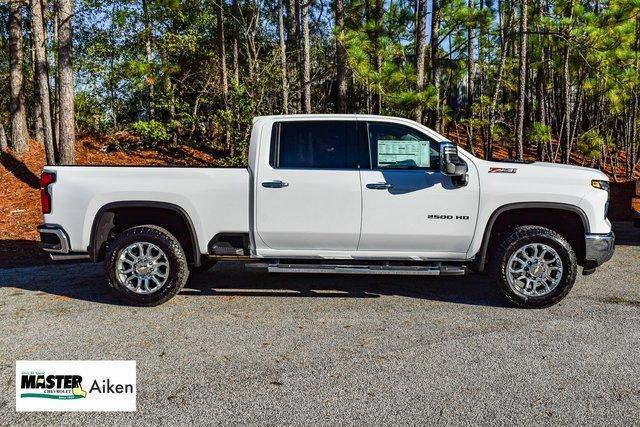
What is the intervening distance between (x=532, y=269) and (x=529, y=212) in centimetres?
61

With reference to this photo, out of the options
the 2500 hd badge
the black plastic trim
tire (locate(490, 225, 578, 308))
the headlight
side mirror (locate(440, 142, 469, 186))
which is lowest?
tire (locate(490, 225, 578, 308))

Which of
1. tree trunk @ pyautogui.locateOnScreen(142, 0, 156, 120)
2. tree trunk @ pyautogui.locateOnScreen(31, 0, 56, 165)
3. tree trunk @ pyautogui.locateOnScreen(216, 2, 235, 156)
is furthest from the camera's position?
tree trunk @ pyautogui.locateOnScreen(142, 0, 156, 120)

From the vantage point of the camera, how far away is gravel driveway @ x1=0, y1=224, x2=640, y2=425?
123 inches

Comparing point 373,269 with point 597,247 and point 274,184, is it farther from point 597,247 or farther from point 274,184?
point 597,247

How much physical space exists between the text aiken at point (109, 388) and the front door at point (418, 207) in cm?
264

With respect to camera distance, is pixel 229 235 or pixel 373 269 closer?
pixel 373 269

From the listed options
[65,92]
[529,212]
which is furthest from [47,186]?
[65,92]

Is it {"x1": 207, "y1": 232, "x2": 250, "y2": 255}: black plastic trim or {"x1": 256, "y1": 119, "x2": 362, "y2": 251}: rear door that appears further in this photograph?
{"x1": 207, "y1": 232, "x2": 250, "y2": 255}: black plastic trim

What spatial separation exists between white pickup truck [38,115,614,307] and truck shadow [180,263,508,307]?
1.80 feet

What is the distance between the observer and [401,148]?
5.26 m

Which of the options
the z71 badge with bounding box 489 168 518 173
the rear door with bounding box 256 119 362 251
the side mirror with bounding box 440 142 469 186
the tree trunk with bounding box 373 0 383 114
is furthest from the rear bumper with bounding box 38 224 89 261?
the tree trunk with bounding box 373 0 383 114

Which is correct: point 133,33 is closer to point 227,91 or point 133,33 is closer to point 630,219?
point 227,91

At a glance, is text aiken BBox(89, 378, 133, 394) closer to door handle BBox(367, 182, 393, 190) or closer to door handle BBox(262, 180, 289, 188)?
door handle BBox(262, 180, 289, 188)

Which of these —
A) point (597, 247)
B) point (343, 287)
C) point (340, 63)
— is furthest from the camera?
point (340, 63)
